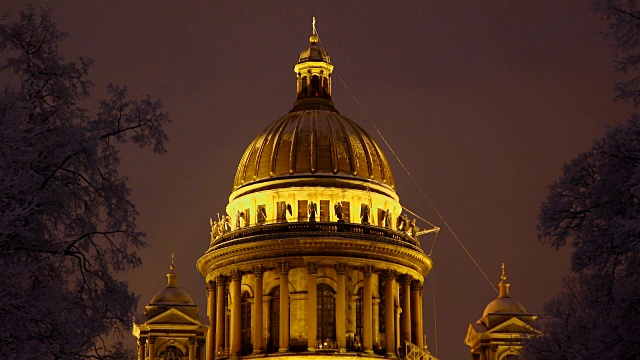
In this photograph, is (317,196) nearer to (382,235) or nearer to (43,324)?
(382,235)

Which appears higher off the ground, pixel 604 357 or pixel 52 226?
pixel 52 226

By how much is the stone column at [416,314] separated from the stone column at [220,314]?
12432 millimetres

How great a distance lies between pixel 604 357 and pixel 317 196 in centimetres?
5782

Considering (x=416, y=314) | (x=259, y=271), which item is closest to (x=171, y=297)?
(x=259, y=271)

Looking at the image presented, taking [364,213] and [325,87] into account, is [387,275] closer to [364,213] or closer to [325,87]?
[364,213]

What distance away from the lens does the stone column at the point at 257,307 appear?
87938 millimetres

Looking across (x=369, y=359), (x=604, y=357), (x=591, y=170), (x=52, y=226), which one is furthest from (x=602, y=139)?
(x=369, y=359)

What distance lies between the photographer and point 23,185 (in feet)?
88.7

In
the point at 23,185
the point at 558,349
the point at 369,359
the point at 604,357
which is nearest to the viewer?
the point at 23,185

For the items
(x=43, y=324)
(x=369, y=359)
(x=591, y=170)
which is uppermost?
(x=369, y=359)

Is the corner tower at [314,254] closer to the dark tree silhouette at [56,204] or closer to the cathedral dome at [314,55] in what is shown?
the cathedral dome at [314,55]

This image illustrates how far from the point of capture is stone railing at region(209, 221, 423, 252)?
8725 centimetres

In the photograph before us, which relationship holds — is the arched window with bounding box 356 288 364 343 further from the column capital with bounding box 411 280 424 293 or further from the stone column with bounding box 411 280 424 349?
the column capital with bounding box 411 280 424 293

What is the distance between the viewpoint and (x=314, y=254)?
8744 centimetres
